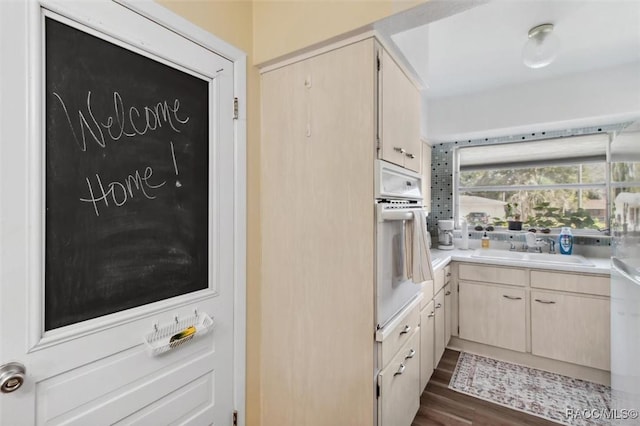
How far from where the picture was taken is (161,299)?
108cm

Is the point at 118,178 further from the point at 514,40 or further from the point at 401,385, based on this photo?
the point at 514,40

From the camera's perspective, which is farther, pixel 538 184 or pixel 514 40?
pixel 538 184

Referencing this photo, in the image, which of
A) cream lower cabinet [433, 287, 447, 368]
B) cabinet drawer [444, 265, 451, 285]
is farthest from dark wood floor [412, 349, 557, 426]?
cabinet drawer [444, 265, 451, 285]

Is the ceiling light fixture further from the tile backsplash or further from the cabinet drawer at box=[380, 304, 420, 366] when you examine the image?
the cabinet drawer at box=[380, 304, 420, 366]

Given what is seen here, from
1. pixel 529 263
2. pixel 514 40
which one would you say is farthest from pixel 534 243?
pixel 514 40

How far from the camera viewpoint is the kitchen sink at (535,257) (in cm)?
243

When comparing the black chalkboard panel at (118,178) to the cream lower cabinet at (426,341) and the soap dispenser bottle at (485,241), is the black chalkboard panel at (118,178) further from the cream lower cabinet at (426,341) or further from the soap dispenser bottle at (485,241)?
the soap dispenser bottle at (485,241)

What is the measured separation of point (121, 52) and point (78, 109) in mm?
260

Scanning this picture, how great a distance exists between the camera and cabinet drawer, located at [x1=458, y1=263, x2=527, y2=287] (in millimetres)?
2465

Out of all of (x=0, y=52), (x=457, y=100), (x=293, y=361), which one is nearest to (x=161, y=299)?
(x=293, y=361)

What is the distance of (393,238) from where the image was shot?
1.35m

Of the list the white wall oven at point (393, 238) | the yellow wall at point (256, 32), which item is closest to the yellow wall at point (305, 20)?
the yellow wall at point (256, 32)

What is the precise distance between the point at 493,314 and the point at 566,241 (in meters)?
1.04

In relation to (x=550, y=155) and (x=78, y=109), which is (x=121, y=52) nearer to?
(x=78, y=109)
